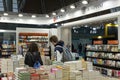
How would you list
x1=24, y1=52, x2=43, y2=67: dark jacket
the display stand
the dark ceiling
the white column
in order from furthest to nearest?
the dark ceiling, the white column, the display stand, x1=24, y1=52, x2=43, y2=67: dark jacket

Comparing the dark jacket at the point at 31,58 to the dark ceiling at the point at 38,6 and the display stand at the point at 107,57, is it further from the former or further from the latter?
the dark ceiling at the point at 38,6

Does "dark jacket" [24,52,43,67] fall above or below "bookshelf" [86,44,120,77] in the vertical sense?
above

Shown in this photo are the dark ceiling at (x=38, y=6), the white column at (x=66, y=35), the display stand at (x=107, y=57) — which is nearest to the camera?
the display stand at (x=107, y=57)

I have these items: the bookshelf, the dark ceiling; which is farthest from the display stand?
the dark ceiling

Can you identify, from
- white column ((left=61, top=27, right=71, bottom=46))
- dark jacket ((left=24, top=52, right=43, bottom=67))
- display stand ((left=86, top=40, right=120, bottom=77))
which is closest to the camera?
dark jacket ((left=24, top=52, right=43, bottom=67))

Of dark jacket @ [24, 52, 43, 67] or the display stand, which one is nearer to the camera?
dark jacket @ [24, 52, 43, 67]

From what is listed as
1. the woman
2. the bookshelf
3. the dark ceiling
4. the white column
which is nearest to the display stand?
the bookshelf

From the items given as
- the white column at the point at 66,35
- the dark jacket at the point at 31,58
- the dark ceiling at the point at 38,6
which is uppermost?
the dark ceiling at the point at 38,6

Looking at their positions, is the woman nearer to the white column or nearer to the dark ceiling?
the white column

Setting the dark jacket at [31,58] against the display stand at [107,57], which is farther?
the display stand at [107,57]

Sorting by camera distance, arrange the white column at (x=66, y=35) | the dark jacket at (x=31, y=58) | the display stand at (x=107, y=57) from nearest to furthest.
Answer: the dark jacket at (x=31, y=58)
the display stand at (x=107, y=57)
the white column at (x=66, y=35)

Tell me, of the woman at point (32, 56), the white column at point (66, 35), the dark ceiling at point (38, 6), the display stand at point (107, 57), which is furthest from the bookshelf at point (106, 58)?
the woman at point (32, 56)

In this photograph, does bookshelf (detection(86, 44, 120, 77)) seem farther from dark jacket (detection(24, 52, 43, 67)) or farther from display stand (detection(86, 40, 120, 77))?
dark jacket (detection(24, 52, 43, 67))

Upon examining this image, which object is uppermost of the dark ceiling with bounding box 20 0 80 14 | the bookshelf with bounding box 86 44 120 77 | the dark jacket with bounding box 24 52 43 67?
the dark ceiling with bounding box 20 0 80 14
